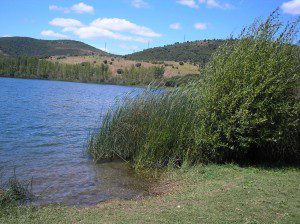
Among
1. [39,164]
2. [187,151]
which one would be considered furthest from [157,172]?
[39,164]

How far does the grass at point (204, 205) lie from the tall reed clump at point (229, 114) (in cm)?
176

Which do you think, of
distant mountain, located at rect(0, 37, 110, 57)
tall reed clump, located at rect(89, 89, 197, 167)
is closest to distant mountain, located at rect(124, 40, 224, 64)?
distant mountain, located at rect(0, 37, 110, 57)

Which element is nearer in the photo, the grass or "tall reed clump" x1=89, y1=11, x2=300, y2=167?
the grass

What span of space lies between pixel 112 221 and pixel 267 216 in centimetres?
351

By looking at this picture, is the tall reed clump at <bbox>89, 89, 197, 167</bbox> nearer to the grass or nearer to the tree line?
the grass

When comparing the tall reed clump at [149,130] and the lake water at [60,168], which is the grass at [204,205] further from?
the tall reed clump at [149,130]

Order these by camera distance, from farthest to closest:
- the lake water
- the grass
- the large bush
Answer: the large bush, the lake water, the grass

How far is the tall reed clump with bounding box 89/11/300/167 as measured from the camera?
12.9 meters

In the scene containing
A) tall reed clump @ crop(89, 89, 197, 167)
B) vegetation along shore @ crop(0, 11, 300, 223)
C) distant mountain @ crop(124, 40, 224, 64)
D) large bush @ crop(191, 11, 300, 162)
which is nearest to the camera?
vegetation along shore @ crop(0, 11, 300, 223)

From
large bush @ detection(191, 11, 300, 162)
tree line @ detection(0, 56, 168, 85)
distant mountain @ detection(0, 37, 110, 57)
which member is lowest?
tree line @ detection(0, 56, 168, 85)

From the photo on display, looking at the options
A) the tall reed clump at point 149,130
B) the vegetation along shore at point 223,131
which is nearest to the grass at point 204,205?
the vegetation along shore at point 223,131

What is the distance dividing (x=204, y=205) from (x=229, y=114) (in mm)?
5202

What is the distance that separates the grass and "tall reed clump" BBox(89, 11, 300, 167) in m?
1.76

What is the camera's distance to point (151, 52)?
520 ft
